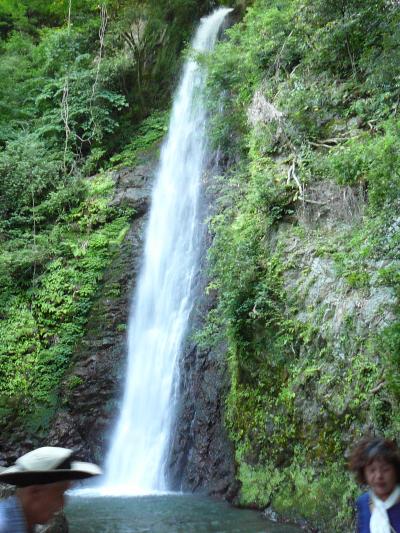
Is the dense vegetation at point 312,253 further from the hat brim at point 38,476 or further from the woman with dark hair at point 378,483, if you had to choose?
the hat brim at point 38,476

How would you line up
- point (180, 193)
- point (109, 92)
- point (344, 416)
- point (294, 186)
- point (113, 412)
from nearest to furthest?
point (344, 416) < point (294, 186) < point (113, 412) < point (180, 193) < point (109, 92)

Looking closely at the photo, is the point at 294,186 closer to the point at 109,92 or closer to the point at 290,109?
the point at 290,109

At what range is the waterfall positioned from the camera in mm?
11836

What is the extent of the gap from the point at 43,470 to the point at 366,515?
Result: 5.03 ft

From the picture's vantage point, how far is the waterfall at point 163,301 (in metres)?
11.8

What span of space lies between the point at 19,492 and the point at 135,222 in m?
14.7

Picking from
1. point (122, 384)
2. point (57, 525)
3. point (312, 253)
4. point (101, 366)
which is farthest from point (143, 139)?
point (57, 525)

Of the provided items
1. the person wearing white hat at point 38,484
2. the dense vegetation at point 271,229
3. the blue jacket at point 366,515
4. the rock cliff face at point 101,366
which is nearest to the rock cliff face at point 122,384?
the rock cliff face at point 101,366

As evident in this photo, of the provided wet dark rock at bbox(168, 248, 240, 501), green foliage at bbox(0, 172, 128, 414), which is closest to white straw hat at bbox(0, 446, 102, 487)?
wet dark rock at bbox(168, 248, 240, 501)

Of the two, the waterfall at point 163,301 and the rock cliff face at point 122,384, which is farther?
the waterfall at point 163,301

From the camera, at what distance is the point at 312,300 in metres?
8.83

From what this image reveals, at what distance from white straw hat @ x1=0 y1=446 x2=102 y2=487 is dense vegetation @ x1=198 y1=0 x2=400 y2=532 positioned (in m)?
4.83

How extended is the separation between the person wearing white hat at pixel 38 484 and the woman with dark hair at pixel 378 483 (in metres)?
1.38

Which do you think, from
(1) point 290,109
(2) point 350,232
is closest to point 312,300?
(2) point 350,232
